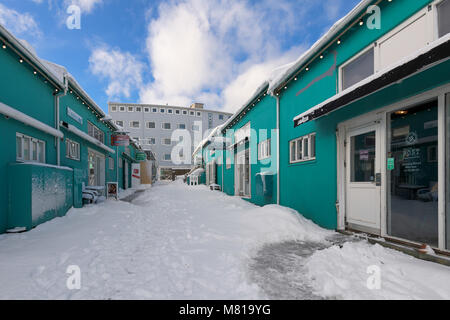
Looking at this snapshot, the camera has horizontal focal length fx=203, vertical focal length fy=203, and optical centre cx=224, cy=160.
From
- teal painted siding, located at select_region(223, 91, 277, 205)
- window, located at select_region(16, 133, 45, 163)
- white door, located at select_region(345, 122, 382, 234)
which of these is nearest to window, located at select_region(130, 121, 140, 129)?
teal painted siding, located at select_region(223, 91, 277, 205)

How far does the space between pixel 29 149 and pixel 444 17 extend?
937 centimetres

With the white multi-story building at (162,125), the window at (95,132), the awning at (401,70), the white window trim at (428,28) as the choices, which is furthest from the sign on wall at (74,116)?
the white multi-story building at (162,125)

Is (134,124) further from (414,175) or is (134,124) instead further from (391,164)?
(414,175)

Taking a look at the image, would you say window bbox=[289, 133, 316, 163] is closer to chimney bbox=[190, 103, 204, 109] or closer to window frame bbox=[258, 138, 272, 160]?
window frame bbox=[258, 138, 272, 160]

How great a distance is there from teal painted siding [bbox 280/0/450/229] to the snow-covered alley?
0.88 meters

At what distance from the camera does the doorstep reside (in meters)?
2.83

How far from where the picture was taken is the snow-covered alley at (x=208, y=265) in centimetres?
230

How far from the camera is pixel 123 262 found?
3139 millimetres

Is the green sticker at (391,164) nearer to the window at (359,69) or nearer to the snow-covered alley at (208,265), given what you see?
the snow-covered alley at (208,265)

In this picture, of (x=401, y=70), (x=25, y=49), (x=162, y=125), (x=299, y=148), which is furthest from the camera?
(x=162, y=125)

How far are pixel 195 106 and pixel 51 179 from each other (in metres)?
40.9

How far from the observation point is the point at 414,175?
3.48m

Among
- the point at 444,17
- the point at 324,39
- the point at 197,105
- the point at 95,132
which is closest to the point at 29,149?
the point at 95,132
